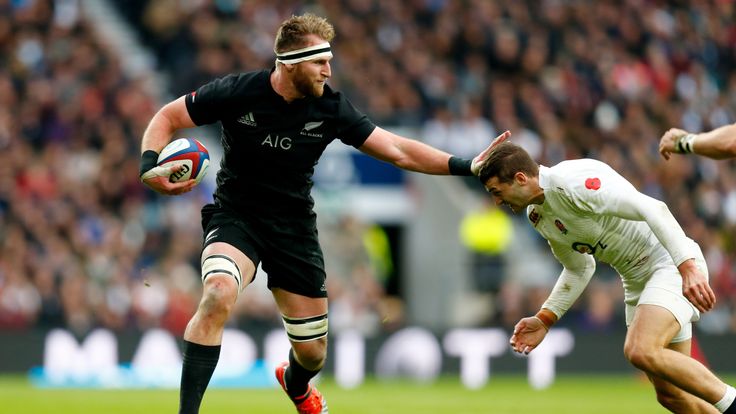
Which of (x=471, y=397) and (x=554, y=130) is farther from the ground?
(x=554, y=130)

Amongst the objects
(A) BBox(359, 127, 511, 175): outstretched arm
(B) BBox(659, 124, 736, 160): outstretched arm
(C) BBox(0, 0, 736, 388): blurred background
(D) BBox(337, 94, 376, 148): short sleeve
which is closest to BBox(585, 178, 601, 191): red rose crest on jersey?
(B) BBox(659, 124, 736, 160): outstretched arm

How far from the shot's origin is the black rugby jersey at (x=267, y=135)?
28.2ft

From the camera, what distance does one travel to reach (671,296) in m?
8.36

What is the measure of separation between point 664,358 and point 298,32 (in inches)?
116

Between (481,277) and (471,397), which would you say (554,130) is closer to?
(481,277)

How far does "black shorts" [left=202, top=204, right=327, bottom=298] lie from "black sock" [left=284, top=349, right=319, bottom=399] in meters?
0.58

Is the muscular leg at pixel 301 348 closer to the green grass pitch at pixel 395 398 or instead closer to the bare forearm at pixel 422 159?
the bare forearm at pixel 422 159

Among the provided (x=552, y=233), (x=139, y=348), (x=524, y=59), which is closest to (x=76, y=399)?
(x=139, y=348)

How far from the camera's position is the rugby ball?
838 cm

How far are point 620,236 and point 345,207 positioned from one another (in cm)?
1146

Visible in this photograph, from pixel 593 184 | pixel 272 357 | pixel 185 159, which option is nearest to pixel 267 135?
pixel 185 159

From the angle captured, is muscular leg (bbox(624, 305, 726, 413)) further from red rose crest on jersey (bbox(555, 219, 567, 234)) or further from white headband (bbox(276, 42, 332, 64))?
white headband (bbox(276, 42, 332, 64))

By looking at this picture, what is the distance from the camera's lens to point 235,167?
8.80m

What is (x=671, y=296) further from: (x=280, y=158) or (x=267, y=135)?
(x=267, y=135)
